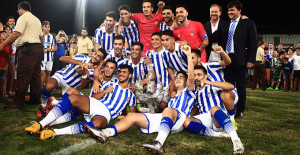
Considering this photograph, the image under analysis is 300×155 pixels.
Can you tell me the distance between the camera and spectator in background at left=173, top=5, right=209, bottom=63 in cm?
412

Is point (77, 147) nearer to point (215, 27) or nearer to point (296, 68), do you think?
point (215, 27)

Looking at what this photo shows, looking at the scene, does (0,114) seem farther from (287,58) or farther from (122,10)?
(287,58)

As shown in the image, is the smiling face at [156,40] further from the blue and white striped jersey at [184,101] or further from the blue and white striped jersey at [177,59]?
the blue and white striped jersey at [184,101]

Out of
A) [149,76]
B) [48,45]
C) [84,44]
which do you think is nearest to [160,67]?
[149,76]

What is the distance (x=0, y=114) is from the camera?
3.62 meters

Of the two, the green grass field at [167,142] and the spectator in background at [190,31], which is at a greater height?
the spectator in background at [190,31]

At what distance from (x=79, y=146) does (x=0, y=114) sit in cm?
228

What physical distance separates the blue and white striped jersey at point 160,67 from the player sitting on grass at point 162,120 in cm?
83

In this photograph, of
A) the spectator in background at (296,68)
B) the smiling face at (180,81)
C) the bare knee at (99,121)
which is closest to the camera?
the bare knee at (99,121)

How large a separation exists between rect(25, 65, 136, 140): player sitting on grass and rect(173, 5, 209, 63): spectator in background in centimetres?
144

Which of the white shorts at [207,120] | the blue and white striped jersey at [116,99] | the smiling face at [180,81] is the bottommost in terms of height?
the white shorts at [207,120]

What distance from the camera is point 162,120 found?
244cm

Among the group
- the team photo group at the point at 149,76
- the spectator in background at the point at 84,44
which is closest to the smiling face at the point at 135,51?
the team photo group at the point at 149,76

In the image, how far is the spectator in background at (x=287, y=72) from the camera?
9.84 meters
